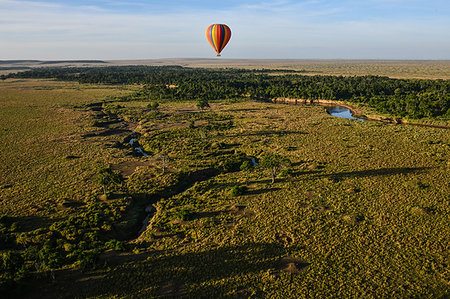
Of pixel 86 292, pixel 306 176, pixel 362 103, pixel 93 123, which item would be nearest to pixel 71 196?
pixel 86 292

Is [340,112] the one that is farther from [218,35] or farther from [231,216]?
[231,216]

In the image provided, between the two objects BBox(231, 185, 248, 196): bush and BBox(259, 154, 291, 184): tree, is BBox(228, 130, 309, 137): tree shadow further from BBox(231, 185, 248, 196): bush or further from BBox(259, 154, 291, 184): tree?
BBox(231, 185, 248, 196): bush

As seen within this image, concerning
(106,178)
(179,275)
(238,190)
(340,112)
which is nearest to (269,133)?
(238,190)

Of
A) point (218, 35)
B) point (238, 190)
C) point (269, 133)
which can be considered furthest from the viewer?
point (218, 35)

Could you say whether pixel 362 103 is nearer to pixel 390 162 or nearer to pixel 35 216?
pixel 390 162

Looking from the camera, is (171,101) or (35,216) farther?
(171,101)


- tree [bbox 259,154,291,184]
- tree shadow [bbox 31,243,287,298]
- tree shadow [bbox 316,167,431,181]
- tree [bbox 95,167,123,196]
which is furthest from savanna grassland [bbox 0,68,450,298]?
tree [bbox 95,167,123,196]

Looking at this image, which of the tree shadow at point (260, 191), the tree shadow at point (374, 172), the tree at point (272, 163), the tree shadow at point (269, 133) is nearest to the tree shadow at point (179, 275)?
the tree shadow at point (260, 191)
